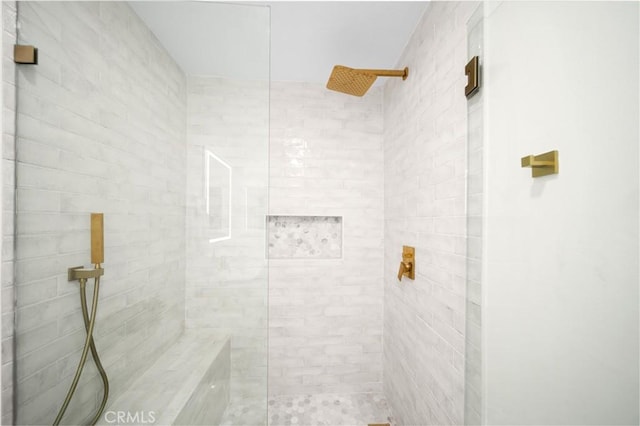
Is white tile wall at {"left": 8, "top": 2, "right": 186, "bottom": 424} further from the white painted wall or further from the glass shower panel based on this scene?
the white painted wall

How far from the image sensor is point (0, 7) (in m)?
0.92

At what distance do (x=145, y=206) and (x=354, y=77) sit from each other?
4.22 ft

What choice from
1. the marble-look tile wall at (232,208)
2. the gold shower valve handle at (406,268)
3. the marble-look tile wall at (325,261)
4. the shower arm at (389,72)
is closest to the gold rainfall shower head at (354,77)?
the shower arm at (389,72)

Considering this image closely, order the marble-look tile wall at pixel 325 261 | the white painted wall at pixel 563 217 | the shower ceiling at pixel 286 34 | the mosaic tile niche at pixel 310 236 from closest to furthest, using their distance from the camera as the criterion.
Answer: the white painted wall at pixel 563 217
the shower ceiling at pixel 286 34
the marble-look tile wall at pixel 325 261
the mosaic tile niche at pixel 310 236

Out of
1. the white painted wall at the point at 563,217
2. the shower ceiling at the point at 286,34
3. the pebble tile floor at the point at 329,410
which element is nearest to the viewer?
the white painted wall at the point at 563,217

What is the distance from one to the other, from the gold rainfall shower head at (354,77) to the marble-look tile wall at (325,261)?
1.52ft

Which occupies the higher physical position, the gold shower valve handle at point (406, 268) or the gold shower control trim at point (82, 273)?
the gold shower control trim at point (82, 273)

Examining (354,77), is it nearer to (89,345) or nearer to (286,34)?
(286,34)

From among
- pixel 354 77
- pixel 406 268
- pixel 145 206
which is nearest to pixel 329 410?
pixel 406 268

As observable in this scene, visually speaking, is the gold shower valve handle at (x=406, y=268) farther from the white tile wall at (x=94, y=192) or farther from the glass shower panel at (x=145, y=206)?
the white tile wall at (x=94, y=192)

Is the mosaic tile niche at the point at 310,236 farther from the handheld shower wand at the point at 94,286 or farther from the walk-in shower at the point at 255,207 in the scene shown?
the handheld shower wand at the point at 94,286

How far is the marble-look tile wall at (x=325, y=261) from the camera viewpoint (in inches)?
85.1

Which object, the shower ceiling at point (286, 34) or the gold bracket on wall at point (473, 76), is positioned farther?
the shower ceiling at point (286, 34)

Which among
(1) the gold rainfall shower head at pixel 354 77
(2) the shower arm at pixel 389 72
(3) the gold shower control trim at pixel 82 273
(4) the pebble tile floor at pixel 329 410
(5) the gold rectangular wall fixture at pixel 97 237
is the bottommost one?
(4) the pebble tile floor at pixel 329 410
